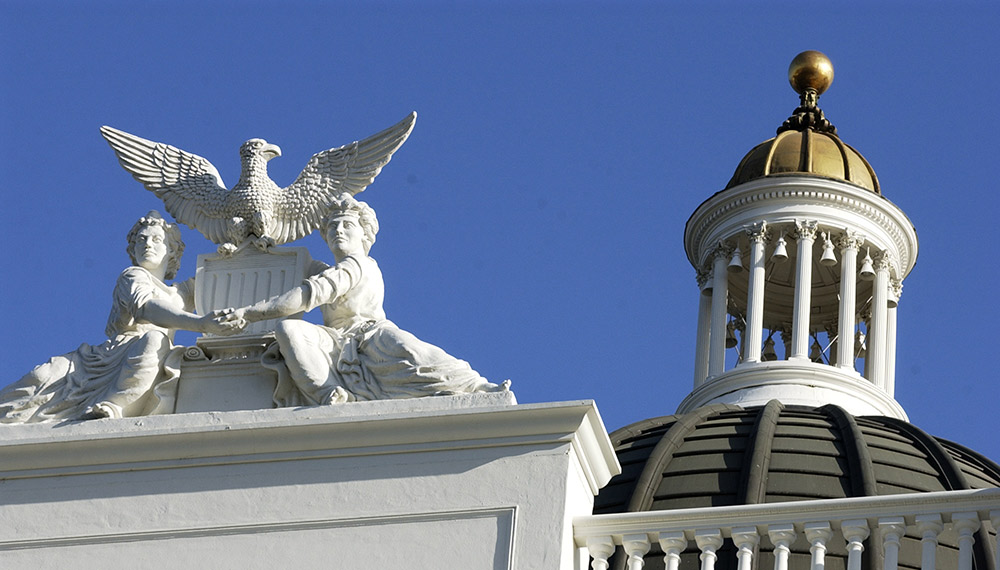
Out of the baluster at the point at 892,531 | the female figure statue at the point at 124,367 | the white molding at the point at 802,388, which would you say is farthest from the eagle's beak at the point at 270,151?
the white molding at the point at 802,388

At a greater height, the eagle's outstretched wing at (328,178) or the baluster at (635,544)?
the eagle's outstretched wing at (328,178)

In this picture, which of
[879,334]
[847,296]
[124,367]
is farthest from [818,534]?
[879,334]

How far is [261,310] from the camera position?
55.9 feet

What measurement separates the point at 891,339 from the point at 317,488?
20.4 metres

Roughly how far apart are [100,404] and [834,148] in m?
21.4

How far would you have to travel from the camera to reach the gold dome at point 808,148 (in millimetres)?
36031

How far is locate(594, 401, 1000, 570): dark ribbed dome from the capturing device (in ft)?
91.9

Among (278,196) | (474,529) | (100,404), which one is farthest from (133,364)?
(474,529)

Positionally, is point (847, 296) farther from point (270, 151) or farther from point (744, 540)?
point (744, 540)

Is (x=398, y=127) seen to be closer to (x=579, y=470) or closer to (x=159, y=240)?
(x=159, y=240)

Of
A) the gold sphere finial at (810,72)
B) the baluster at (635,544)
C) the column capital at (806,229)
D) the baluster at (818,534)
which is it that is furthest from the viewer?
the gold sphere finial at (810,72)

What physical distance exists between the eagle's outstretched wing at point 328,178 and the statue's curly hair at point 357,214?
4.7 inches

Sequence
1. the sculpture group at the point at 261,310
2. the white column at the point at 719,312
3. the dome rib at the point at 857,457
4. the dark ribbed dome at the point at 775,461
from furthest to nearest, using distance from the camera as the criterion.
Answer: the white column at the point at 719,312
the dark ribbed dome at the point at 775,461
the dome rib at the point at 857,457
the sculpture group at the point at 261,310

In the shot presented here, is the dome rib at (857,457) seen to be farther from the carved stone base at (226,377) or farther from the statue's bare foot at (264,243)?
the carved stone base at (226,377)
